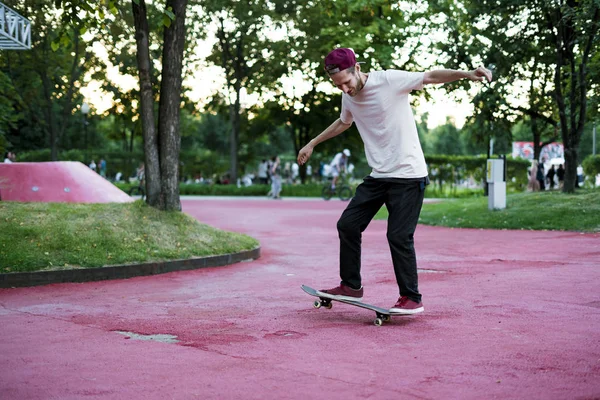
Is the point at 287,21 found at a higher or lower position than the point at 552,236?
higher

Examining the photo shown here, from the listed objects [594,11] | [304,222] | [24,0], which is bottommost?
[304,222]

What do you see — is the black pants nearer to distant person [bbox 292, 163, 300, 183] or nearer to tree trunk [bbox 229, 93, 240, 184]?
tree trunk [bbox 229, 93, 240, 184]

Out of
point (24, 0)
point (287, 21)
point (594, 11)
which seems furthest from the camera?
point (287, 21)

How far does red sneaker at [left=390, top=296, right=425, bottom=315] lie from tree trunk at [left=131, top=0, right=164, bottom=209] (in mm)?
7513

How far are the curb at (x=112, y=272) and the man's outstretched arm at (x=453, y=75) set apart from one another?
219 inches

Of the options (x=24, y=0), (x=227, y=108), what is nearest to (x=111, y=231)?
(x=24, y=0)

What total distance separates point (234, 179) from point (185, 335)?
133 ft

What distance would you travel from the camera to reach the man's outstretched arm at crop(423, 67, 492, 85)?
597 centimetres

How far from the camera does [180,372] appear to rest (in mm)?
4891

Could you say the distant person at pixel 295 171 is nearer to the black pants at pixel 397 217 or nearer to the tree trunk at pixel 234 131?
the tree trunk at pixel 234 131

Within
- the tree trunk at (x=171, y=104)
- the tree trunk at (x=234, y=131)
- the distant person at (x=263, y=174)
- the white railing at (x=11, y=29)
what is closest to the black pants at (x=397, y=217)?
the tree trunk at (x=171, y=104)

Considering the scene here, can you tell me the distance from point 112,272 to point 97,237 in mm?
1157

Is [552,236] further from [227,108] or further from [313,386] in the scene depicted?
[227,108]

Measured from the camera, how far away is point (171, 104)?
13.3m
